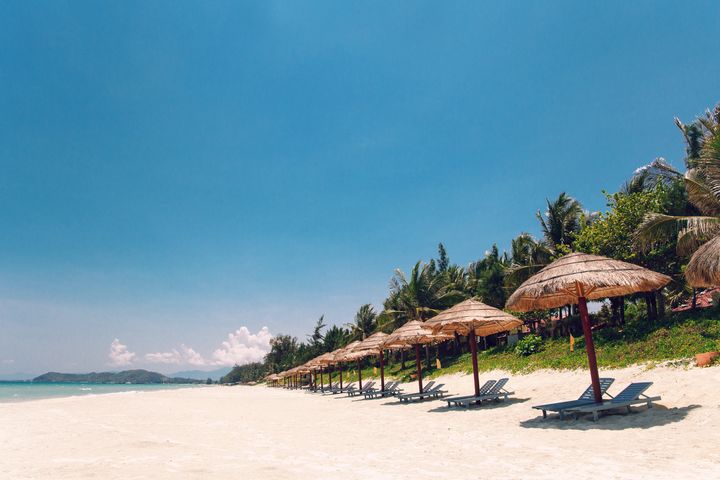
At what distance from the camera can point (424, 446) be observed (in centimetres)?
730

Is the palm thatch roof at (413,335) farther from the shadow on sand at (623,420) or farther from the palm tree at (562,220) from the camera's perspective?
the palm tree at (562,220)

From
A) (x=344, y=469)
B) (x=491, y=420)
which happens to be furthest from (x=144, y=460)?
(x=491, y=420)

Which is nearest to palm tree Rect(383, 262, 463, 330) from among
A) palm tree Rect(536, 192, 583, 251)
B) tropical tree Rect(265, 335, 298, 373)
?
palm tree Rect(536, 192, 583, 251)

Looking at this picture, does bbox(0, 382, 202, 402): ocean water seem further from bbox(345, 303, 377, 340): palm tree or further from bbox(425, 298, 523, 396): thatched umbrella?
bbox(425, 298, 523, 396): thatched umbrella

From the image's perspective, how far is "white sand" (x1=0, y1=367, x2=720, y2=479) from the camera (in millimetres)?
5434

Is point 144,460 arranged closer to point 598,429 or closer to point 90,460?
point 90,460

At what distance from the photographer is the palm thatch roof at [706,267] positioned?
7.65m

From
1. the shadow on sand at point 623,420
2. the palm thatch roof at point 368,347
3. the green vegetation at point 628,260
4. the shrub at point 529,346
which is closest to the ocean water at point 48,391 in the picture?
the palm thatch roof at point 368,347

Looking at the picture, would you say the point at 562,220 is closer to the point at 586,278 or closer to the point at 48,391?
the point at 586,278

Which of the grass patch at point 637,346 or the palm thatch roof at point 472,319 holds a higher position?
the palm thatch roof at point 472,319

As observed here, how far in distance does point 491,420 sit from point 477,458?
3.86 metres

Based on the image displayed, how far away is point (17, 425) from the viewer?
46.3 feet

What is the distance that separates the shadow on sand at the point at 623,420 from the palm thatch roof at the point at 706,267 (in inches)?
85.5

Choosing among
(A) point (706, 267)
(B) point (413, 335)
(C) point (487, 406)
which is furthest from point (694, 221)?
(B) point (413, 335)
